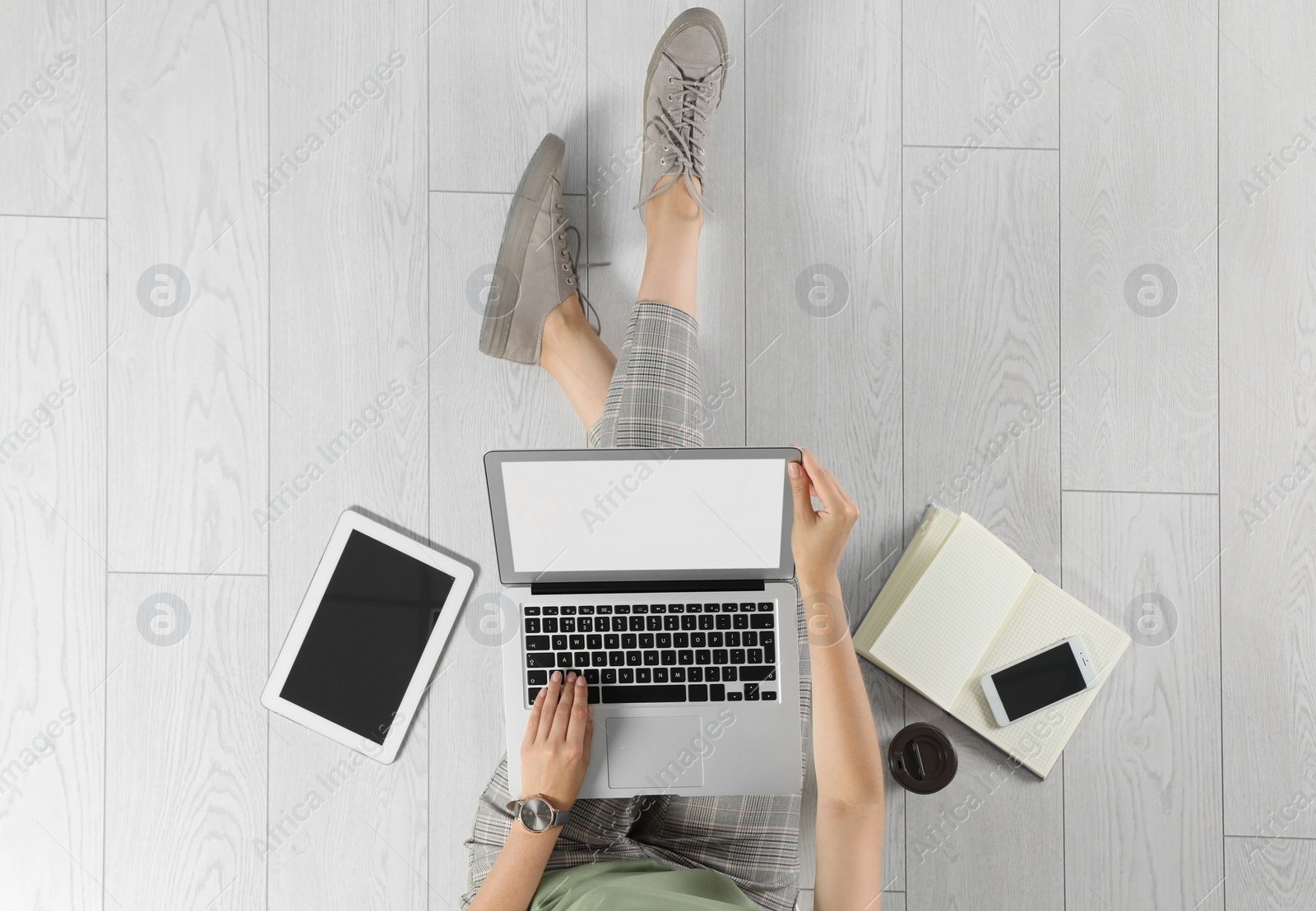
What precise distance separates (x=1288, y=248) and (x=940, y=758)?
873 mm

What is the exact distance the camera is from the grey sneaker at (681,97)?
1.15m

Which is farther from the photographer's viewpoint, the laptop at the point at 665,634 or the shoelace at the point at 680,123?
the shoelace at the point at 680,123

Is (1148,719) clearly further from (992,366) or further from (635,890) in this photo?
(635,890)

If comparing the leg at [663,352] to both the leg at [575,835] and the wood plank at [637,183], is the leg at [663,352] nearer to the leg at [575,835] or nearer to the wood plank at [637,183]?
the wood plank at [637,183]

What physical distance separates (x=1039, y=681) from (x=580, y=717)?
0.61m

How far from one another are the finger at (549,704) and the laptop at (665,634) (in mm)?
14

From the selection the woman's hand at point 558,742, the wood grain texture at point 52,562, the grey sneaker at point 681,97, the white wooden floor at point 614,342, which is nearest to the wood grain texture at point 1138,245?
the white wooden floor at point 614,342

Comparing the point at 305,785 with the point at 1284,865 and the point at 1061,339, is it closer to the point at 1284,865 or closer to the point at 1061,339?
the point at 1061,339

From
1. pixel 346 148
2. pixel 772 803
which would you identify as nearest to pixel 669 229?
pixel 346 148

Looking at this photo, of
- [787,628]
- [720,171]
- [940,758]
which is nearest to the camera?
[787,628]

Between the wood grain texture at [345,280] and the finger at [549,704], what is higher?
the wood grain texture at [345,280]

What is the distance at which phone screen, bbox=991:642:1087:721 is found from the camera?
1.11 metres

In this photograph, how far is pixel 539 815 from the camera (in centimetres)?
92

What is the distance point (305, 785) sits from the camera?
1.14m
